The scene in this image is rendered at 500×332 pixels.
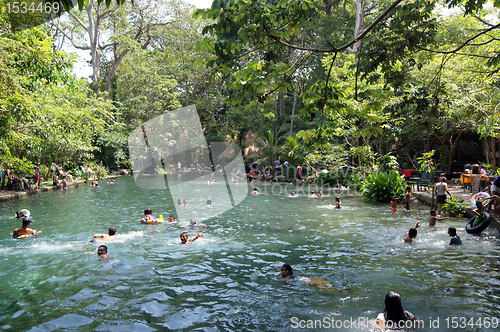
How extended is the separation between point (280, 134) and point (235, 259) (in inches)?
1065

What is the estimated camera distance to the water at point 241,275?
548cm

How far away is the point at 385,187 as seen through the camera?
16531 millimetres

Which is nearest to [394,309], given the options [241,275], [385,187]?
[241,275]

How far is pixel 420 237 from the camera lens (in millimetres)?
10117

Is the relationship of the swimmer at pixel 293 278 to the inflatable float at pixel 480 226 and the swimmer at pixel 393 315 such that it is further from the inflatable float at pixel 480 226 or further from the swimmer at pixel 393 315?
the inflatable float at pixel 480 226

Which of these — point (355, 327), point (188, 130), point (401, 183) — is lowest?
point (355, 327)

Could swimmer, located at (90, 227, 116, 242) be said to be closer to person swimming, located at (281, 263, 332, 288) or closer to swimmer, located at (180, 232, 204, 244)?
swimmer, located at (180, 232, 204, 244)

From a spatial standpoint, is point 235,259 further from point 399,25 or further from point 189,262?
point 399,25

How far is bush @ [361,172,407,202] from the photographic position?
16.3 meters

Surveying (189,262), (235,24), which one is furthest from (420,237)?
(235,24)

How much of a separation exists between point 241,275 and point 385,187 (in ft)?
37.0

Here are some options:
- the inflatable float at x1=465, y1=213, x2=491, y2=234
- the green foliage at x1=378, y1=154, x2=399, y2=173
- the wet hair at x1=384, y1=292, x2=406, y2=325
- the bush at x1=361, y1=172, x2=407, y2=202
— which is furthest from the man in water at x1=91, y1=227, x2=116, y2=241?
the green foliage at x1=378, y1=154, x2=399, y2=173

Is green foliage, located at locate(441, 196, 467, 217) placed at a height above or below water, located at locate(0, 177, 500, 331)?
above

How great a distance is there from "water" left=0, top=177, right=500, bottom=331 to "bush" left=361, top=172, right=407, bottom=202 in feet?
10.3
